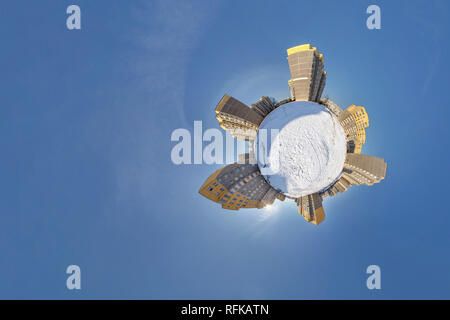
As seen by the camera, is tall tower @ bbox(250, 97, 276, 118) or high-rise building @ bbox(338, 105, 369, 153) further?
tall tower @ bbox(250, 97, 276, 118)

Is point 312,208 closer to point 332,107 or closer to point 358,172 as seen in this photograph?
point 358,172

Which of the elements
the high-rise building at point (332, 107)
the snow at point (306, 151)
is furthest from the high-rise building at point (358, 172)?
the high-rise building at point (332, 107)

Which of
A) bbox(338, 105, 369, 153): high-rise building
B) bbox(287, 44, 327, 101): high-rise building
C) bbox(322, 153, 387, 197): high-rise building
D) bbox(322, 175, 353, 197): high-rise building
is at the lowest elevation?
bbox(322, 175, 353, 197): high-rise building

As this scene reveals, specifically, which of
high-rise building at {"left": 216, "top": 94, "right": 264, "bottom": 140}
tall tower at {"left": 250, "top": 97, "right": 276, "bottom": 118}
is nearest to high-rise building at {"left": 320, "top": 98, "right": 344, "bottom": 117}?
tall tower at {"left": 250, "top": 97, "right": 276, "bottom": 118}

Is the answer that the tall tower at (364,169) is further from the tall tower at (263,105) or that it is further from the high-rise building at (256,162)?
the tall tower at (263,105)

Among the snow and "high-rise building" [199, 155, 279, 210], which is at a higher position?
the snow

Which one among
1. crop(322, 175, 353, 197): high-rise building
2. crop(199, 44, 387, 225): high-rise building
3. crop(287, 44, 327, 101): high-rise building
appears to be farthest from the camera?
crop(322, 175, 353, 197): high-rise building

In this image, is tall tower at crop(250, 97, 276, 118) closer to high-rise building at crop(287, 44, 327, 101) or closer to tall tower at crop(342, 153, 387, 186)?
high-rise building at crop(287, 44, 327, 101)

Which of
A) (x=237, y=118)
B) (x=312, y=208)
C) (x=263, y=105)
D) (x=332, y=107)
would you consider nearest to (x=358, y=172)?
(x=312, y=208)

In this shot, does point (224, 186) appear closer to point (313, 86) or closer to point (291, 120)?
point (291, 120)
